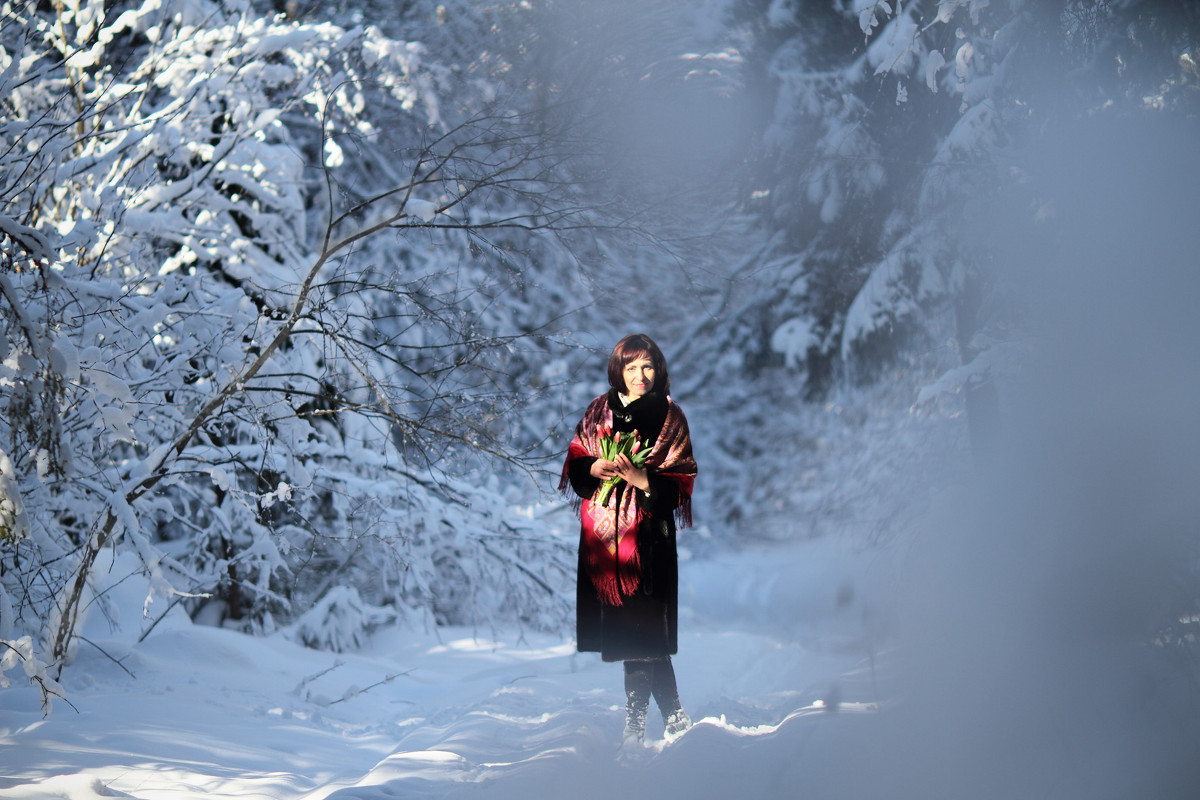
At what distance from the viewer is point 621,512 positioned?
8.46 feet

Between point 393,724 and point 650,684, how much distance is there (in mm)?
1481

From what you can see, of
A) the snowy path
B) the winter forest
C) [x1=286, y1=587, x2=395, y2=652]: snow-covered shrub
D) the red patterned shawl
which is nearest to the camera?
the snowy path

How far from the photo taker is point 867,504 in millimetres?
6941

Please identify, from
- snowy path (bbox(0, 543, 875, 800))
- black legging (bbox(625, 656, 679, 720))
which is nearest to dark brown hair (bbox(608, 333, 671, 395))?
black legging (bbox(625, 656, 679, 720))

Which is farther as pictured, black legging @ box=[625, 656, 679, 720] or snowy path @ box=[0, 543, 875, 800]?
black legging @ box=[625, 656, 679, 720]

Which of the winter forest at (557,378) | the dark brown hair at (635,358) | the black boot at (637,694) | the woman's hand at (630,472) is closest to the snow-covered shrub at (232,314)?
the winter forest at (557,378)

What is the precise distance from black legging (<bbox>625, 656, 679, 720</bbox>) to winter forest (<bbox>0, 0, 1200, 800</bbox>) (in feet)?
0.62

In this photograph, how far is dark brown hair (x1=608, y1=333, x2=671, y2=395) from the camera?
8.51 feet

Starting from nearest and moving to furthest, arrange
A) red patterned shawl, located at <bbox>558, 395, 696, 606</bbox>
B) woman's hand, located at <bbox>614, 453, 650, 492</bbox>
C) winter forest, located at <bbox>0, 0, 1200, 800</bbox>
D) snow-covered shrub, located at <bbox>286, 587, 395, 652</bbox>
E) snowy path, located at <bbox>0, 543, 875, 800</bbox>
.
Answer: snowy path, located at <bbox>0, 543, 875, 800</bbox>, winter forest, located at <bbox>0, 0, 1200, 800</bbox>, woman's hand, located at <bbox>614, 453, 650, 492</bbox>, red patterned shawl, located at <bbox>558, 395, 696, 606</bbox>, snow-covered shrub, located at <bbox>286, 587, 395, 652</bbox>

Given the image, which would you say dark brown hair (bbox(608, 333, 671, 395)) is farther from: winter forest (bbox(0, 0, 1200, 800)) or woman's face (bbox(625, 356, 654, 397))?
winter forest (bbox(0, 0, 1200, 800))

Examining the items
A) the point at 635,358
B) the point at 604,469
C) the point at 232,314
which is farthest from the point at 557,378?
the point at 604,469

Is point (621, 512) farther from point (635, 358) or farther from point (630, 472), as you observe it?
point (635, 358)

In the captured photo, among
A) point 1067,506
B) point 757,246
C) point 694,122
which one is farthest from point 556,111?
point 1067,506

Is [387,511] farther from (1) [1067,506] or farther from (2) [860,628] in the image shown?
(1) [1067,506]
